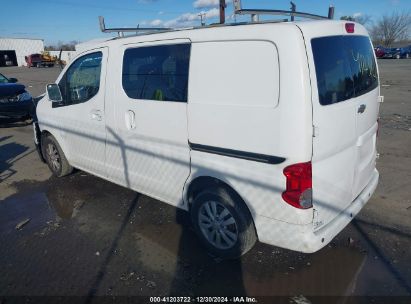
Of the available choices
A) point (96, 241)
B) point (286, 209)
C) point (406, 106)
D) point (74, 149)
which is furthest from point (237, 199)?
point (406, 106)

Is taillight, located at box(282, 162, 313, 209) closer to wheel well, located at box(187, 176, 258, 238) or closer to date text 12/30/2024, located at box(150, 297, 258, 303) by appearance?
wheel well, located at box(187, 176, 258, 238)

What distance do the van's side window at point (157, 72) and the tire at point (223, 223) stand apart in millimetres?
999

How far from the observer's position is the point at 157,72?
12.0 feet

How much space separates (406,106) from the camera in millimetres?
10773

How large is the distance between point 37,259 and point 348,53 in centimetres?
366

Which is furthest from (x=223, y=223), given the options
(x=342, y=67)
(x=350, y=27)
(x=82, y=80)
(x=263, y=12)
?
(x=82, y=80)

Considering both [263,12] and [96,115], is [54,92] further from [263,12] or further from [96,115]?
[263,12]

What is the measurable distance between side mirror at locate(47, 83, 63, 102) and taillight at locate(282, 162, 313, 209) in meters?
3.66

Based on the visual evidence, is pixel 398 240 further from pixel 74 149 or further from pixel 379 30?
pixel 379 30

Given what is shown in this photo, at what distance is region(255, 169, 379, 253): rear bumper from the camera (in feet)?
9.39

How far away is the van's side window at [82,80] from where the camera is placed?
4430 millimetres

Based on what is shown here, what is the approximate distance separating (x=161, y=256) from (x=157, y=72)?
191 centimetres

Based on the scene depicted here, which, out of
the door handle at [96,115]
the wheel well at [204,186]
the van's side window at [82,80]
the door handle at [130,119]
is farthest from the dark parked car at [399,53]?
the wheel well at [204,186]

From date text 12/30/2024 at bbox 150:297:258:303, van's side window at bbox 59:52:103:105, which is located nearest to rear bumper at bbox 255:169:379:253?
date text 12/30/2024 at bbox 150:297:258:303
